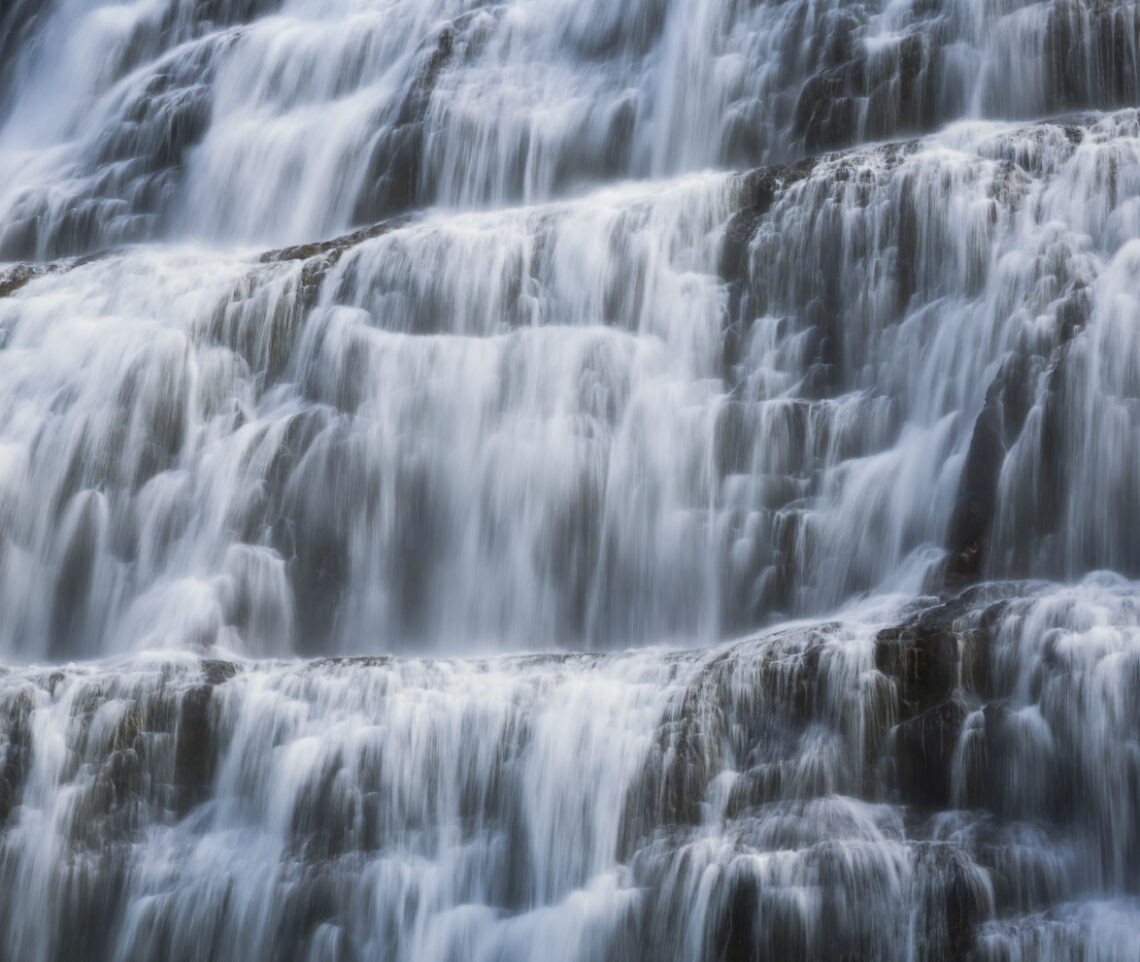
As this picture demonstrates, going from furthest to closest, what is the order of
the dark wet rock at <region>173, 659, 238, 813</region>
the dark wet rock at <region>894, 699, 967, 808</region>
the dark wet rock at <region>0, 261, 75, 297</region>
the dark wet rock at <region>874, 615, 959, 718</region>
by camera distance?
the dark wet rock at <region>0, 261, 75, 297</region>, the dark wet rock at <region>173, 659, 238, 813</region>, the dark wet rock at <region>874, 615, 959, 718</region>, the dark wet rock at <region>894, 699, 967, 808</region>

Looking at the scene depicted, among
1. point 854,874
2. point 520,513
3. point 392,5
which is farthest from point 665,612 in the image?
point 392,5

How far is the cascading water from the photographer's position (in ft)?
29.8

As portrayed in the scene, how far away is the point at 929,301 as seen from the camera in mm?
12742

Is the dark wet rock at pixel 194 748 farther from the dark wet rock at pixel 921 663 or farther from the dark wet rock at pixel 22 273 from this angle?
the dark wet rock at pixel 22 273

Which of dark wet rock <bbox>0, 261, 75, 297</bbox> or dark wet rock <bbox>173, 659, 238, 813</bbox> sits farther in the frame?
dark wet rock <bbox>0, 261, 75, 297</bbox>

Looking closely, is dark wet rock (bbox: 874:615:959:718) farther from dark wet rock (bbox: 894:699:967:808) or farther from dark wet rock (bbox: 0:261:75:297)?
dark wet rock (bbox: 0:261:75:297)

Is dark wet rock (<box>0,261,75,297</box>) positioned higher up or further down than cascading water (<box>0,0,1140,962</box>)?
higher up

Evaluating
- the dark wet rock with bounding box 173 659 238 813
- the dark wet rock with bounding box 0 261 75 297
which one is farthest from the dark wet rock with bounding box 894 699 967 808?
the dark wet rock with bounding box 0 261 75 297

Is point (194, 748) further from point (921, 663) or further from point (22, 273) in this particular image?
point (22, 273)

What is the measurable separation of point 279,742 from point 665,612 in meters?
3.17

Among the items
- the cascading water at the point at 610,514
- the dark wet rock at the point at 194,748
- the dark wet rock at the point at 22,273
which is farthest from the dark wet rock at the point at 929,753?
the dark wet rock at the point at 22,273

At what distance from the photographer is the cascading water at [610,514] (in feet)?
29.8

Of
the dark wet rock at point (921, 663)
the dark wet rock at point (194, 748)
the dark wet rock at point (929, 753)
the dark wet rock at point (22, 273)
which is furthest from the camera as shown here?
the dark wet rock at point (22, 273)

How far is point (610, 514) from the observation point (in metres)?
12.8
